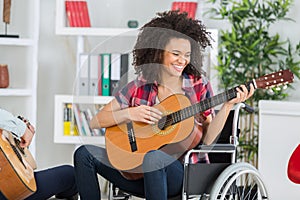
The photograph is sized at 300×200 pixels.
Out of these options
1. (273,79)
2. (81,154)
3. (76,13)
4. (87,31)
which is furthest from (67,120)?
(273,79)

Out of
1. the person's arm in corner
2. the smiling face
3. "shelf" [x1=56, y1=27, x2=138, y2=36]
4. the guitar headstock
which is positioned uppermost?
"shelf" [x1=56, y1=27, x2=138, y2=36]

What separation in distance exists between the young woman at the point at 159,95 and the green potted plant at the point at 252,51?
1321 millimetres

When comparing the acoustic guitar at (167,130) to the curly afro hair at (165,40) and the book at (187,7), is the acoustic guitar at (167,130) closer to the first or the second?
the curly afro hair at (165,40)

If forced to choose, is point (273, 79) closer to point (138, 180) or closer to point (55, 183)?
point (138, 180)

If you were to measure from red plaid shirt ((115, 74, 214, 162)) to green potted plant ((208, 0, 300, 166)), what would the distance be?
1330 millimetres

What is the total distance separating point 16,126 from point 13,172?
275 mm

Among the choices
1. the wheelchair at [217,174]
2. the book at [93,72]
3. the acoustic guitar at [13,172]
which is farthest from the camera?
the book at [93,72]

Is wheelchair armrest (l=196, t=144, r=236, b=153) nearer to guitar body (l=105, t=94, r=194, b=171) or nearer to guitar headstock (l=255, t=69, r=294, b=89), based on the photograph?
guitar body (l=105, t=94, r=194, b=171)

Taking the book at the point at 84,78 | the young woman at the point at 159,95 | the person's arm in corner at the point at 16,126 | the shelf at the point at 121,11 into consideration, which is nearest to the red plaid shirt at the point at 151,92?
the young woman at the point at 159,95

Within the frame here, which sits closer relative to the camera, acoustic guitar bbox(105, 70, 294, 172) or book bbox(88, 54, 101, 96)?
acoustic guitar bbox(105, 70, 294, 172)

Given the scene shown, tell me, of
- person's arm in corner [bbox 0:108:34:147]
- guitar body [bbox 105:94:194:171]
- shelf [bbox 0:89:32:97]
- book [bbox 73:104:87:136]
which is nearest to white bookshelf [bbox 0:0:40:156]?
shelf [bbox 0:89:32:97]

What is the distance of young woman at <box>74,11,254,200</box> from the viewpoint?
2840 mm

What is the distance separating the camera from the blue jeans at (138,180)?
2.72 metres

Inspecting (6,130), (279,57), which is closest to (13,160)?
(6,130)
